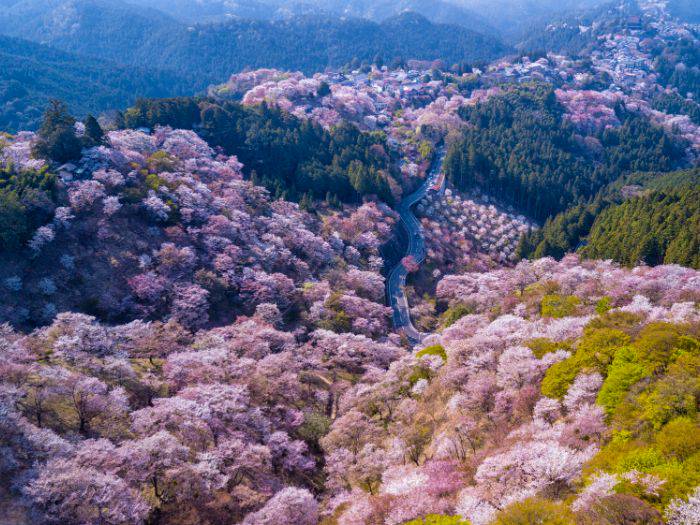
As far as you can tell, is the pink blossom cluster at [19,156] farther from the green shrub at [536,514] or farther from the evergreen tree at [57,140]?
the green shrub at [536,514]

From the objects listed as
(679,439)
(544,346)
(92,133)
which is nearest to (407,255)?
(544,346)

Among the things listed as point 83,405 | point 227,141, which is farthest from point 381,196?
point 83,405

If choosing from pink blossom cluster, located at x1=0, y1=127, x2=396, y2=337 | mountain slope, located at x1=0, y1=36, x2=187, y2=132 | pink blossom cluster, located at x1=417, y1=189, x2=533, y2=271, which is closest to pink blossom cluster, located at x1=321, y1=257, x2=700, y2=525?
pink blossom cluster, located at x1=0, y1=127, x2=396, y2=337

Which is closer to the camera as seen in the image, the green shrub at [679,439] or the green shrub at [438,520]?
the green shrub at [679,439]

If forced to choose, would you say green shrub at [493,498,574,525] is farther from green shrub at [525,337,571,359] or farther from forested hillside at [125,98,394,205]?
forested hillside at [125,98,394,205]

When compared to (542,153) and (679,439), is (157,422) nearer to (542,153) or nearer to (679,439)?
(679,439)

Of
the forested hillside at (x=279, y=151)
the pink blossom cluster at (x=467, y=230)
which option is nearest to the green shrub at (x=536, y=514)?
the pink blossom cluster at (x=467, y=230)

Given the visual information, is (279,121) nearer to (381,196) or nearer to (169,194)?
(381,196)
